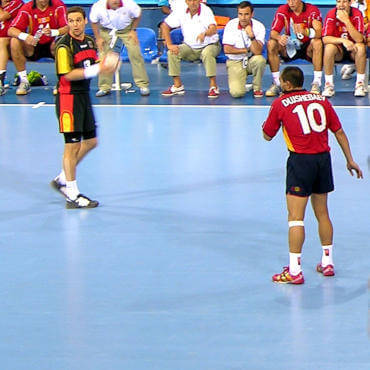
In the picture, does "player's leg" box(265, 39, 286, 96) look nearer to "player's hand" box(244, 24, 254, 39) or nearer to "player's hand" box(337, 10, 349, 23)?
"player's hand" box(244, 24, 254, 39)

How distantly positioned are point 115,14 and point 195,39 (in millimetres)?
1201

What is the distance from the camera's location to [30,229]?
8414 millimetres

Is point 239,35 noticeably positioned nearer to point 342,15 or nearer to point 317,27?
point 317,27

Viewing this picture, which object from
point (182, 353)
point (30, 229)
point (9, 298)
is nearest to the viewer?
point (182, 353)

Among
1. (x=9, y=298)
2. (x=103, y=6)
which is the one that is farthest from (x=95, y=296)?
(x=103, y=6)

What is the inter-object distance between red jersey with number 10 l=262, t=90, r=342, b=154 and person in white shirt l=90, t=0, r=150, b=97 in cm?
765

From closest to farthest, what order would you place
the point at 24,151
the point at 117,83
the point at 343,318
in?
the point at 343,318 → the point at 24,151 → the point at 117,83

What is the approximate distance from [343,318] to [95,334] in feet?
5.13

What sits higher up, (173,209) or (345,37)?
(345,37)

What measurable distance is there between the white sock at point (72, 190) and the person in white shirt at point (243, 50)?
570 centimetres

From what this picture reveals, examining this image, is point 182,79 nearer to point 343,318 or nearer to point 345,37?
point 345,37

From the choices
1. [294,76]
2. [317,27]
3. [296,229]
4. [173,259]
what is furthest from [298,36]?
[296,229]

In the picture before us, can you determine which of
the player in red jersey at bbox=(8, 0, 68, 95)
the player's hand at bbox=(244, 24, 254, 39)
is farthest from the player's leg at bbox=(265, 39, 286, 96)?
the player in red jersey at bbox=(8, 0, 68, 95)

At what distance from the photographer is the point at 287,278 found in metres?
6.98
